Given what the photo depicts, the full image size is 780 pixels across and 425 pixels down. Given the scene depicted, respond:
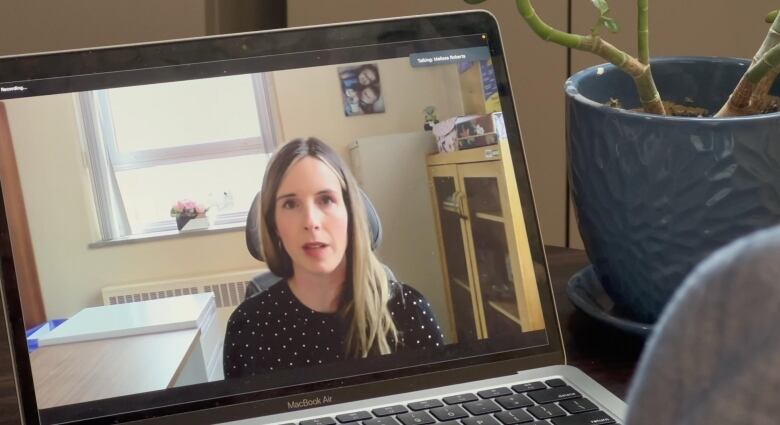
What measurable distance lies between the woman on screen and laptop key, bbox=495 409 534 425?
0.24ft

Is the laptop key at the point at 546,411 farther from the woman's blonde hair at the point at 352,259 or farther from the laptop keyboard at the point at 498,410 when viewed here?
the woman's blonde hair at the point at 352,259

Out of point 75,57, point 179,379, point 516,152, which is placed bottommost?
point 179,379

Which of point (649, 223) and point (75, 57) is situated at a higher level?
point (75, 57)

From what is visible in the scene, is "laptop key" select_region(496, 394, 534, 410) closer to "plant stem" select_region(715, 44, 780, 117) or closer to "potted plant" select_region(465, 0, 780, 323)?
"potted plant" select_region(465, 0, 780, 323)

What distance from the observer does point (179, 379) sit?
47 cm

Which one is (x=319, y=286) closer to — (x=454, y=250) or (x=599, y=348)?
(x=454, y=250)

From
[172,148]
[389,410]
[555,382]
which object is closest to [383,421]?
[389,410]

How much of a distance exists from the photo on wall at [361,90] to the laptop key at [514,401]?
20cm

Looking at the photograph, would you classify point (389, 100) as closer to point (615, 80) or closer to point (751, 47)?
A: point (615, 80)

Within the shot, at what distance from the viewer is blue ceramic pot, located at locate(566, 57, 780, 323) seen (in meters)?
0.47

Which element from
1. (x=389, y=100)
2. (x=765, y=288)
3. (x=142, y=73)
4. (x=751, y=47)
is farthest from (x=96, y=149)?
(x=751, y=47)

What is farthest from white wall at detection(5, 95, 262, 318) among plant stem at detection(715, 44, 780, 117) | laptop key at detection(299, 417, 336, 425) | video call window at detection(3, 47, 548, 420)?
plant stem at detection(715, 44, 780, 117)

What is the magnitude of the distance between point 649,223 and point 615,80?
0.13 metres

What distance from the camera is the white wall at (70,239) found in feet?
1.56
